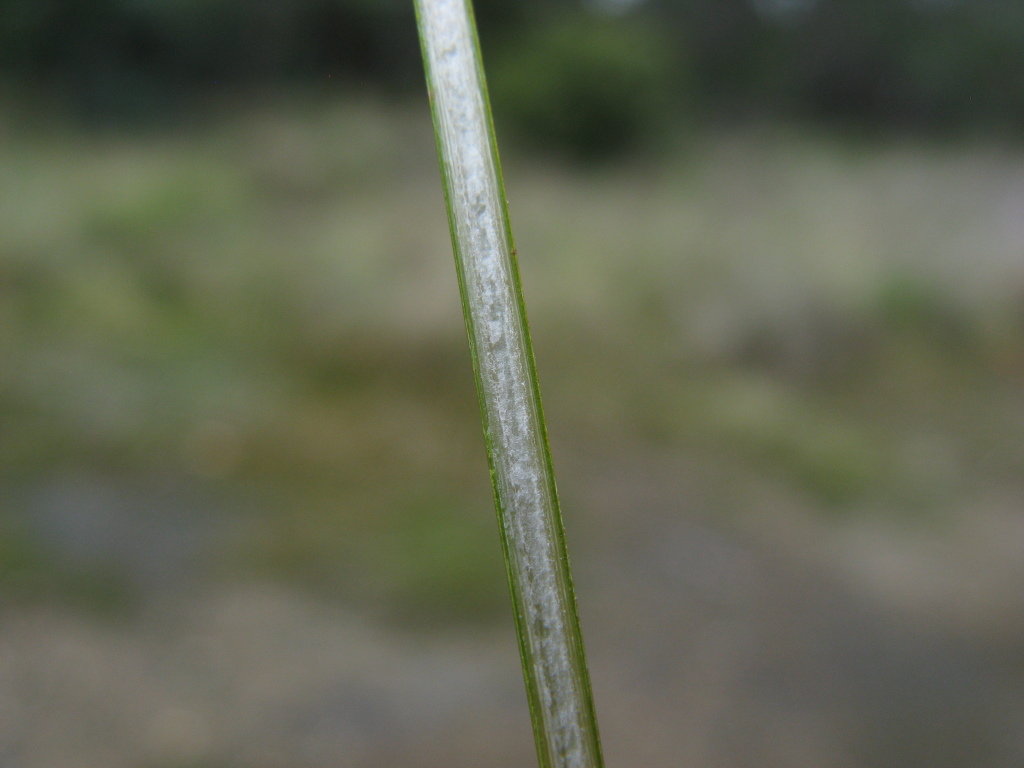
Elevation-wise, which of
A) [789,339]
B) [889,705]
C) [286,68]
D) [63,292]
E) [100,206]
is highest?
[286,68]

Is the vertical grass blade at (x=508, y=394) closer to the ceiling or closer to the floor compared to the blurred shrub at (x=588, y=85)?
closer to the floor

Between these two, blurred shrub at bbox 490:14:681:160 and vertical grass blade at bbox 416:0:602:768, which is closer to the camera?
vertical grass blade at bbox 416:0:602:768

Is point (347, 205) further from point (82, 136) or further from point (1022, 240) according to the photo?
point (1022, 240)

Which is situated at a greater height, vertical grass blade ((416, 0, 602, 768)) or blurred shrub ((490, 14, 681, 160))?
blurred shrub ((490, 14, 681, 160))

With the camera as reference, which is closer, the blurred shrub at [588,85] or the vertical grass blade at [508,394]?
the vertical grass blade at [508,394]

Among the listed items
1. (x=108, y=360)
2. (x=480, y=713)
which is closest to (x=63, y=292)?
(x=108, y=360)
